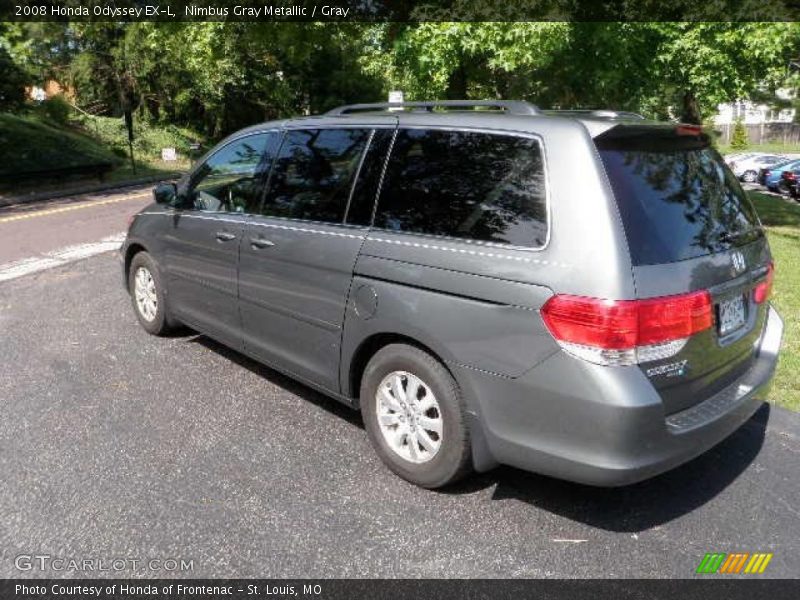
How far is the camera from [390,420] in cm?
326

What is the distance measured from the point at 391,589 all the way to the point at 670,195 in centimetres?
199

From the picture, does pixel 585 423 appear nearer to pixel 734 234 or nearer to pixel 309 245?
pixel 734 234

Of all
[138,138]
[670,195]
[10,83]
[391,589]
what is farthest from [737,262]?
[138,138]

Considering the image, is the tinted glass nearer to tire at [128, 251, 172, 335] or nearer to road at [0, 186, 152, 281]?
tire at [128, 251, 172, 335]

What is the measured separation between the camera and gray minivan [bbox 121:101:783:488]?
2.55m

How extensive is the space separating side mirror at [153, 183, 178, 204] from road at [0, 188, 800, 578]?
4.56 ft

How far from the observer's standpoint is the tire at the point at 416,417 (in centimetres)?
296

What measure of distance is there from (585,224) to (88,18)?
86.0ft

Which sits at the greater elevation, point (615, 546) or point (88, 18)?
point (88, 18)

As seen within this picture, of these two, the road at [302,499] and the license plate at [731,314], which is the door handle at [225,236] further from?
the license plate at [731,314]

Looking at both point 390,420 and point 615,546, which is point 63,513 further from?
point 615,546

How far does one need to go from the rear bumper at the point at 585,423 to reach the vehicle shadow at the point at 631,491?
1.30 ft

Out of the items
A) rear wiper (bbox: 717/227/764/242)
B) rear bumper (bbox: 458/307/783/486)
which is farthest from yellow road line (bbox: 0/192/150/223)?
rear wiper (bbox: 717/227/764/242)

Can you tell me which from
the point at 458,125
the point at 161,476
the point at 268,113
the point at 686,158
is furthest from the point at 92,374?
the point at 268,113
